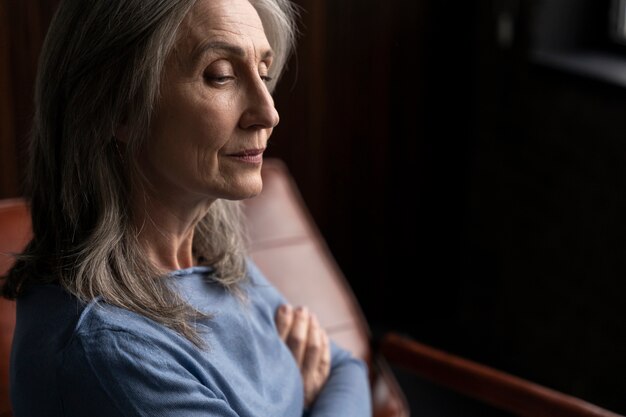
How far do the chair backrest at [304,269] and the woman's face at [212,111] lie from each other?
74 centimetres

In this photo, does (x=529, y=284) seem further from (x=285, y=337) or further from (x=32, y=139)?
(x=32, y=139)

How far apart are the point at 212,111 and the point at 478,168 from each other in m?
1.98

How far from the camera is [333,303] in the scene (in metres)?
2.05

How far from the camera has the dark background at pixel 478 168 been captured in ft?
8.86

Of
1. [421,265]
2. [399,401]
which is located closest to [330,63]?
[421,265]

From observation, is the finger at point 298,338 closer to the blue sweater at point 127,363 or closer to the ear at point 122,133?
the blue sweater at point 127,363

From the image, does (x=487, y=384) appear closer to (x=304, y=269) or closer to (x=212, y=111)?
(x=304, y=269)

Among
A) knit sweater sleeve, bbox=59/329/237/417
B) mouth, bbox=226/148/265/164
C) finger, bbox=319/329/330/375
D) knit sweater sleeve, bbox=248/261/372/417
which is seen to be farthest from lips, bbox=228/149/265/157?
finger, bbox=319/329/330/375

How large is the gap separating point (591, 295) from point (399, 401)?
0.96m

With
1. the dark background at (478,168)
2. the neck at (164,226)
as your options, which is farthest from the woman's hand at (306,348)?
the dark background at (478,168)

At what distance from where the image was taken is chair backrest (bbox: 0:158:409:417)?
2010 millimetres

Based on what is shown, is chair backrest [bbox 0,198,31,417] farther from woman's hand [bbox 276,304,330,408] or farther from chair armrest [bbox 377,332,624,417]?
chair armrest [bbox 377,332,624,417]

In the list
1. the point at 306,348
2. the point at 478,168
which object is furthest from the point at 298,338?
the point at 478,168

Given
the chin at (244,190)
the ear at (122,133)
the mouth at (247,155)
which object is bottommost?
the chin at (244,190)
